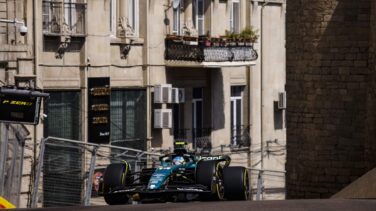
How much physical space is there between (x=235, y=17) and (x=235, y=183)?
1966 centimetres

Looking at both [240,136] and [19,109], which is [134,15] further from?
[19,109]

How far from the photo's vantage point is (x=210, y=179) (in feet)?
54.8

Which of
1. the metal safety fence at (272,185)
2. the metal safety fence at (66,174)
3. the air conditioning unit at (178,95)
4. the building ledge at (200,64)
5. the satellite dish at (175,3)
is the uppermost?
the satellite dish at (175,3)

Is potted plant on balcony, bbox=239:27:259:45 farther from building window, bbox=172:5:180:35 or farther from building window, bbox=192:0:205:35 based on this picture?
building window, bbox=172:5:180:35

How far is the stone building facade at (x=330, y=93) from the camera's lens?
2175cm

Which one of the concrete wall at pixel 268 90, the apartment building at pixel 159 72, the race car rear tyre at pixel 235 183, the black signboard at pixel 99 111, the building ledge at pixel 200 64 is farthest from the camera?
the concrete wall at pixel 268 90

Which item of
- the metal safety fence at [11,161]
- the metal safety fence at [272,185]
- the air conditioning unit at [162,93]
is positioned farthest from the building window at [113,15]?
the metal safety fence at [11,161]

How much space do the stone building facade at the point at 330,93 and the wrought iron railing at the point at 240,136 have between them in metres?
13.9

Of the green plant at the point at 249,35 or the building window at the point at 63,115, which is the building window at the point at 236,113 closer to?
the green plant at the point at 249,35

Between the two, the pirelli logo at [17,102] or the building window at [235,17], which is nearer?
the pirelli logo at [17,102]

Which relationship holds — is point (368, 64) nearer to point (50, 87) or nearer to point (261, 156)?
point (50, 87)

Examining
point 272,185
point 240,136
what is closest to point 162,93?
point 240,136

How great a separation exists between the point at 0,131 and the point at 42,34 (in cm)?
815

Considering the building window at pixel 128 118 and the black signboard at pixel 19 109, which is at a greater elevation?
the black signboard at pixel 19 109
